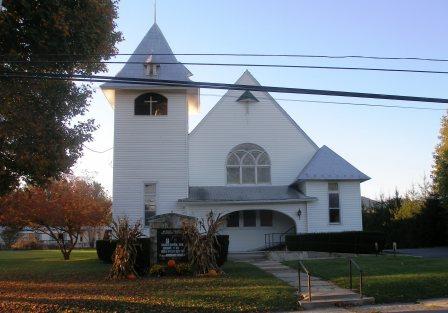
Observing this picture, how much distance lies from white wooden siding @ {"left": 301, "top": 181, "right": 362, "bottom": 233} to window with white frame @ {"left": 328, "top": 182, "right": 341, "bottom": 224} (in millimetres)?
183

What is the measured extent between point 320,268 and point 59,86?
38.3 ft

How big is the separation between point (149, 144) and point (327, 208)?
11511 millimetres

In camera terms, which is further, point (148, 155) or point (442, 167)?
point (442, 167)

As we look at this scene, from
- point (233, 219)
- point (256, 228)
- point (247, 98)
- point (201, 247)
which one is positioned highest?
point (247, 98)

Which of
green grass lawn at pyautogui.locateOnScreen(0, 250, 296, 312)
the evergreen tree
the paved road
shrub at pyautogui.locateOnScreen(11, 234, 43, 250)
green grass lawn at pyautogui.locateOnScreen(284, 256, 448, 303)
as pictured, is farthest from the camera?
shrub at pyautogui.locateOnScreen(11, 234, 43, 250)

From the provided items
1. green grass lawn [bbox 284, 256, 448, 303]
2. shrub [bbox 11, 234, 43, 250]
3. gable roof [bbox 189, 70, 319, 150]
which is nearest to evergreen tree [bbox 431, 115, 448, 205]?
gable roof [bbox 189, 70, 319, 150]

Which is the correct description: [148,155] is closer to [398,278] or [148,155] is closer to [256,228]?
[256,228]

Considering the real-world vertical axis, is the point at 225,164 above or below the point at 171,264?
above

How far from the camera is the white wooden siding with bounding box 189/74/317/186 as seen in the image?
3512 centimetres

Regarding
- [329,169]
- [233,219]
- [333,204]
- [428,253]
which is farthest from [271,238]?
[428,253]

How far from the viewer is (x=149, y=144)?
33094 millimetres

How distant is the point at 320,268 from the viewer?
2133 cm

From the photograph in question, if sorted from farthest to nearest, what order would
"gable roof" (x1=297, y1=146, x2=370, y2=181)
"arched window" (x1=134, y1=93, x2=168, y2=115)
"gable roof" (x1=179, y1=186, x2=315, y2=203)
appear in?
"gable roof" (x1=297, y1=146, x2=370, y2=181) → "arched window" (x1=134, y1=93, x2=168, y2=115) → "gable roof" (x1=179, y1=186, x2=315, y2=203)

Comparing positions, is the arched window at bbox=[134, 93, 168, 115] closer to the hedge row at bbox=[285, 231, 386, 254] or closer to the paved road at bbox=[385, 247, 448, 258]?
the hedge row at bbox=[285, 231, 386, 254]
